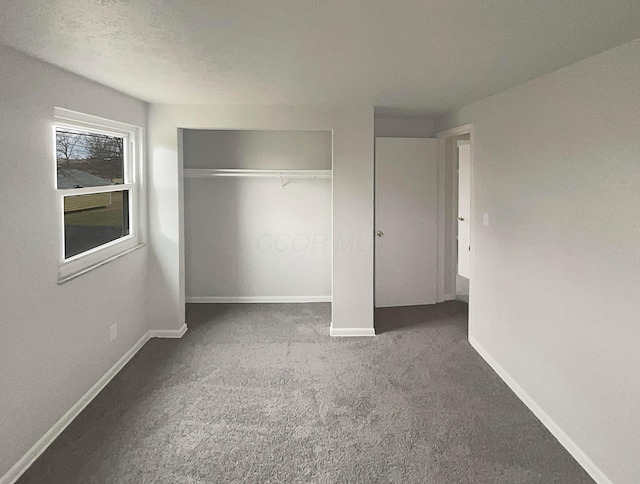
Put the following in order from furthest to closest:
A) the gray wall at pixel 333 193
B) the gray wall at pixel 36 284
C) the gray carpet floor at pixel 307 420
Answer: the gray wall at pixel 333 193
the gray carpet floor at pixel 307 420
the gray wall at pixel 36 284

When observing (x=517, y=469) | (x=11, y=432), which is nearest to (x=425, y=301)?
(x=517, y=469)

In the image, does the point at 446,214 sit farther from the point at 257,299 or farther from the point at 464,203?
the point at 257,299

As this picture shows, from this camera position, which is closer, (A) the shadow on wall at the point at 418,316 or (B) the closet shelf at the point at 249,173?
(A) the shadow on wall at the point at 418,316

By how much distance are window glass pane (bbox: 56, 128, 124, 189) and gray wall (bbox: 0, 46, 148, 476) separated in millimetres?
217

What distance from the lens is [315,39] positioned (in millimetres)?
2158

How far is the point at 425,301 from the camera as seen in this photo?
5664mm

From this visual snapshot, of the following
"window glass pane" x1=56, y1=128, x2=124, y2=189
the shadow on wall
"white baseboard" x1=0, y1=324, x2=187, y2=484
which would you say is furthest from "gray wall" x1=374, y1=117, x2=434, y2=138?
"white baseboard" x1=0, y1=324, x2=187, y2=484

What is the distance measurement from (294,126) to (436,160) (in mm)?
1885

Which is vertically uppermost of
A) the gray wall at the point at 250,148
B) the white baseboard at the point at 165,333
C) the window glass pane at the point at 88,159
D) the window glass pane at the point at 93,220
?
the gray wall at the point at 250,148

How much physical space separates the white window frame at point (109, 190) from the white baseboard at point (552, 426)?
3.06 metres

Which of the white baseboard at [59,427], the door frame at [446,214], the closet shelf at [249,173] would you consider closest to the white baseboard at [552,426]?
the door frame at [446,214]

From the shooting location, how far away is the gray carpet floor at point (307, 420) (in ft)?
8.12

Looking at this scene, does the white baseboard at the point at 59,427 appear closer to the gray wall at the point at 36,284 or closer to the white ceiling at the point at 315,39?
the gray wall at the point at 36,284

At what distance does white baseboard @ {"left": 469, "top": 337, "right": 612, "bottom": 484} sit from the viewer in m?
2.44
